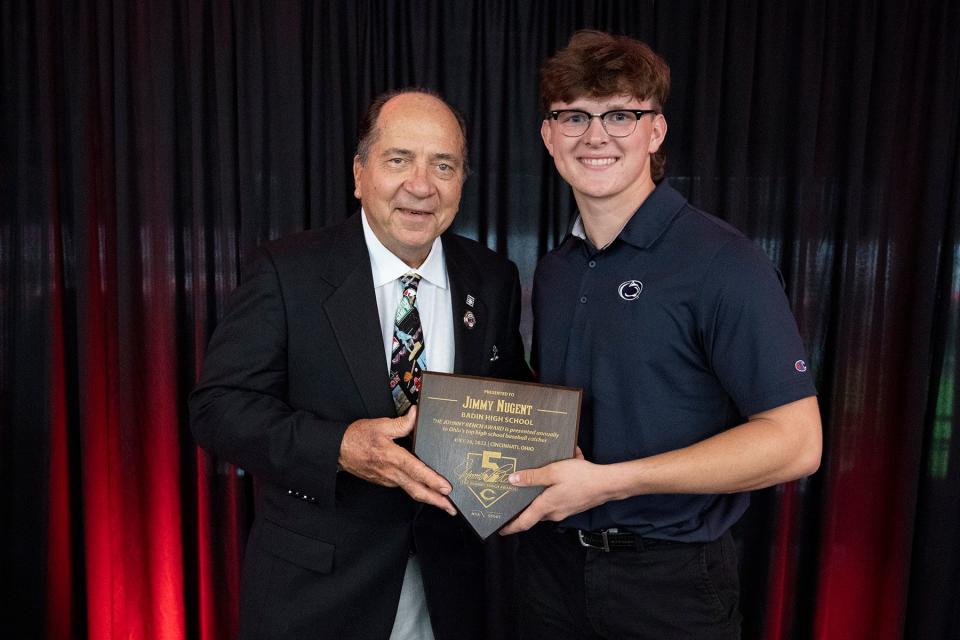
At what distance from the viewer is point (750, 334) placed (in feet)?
5.39

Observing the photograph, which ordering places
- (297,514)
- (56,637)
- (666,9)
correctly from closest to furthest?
(297,514), (666,9), (56,637)

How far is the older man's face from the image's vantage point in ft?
6.34

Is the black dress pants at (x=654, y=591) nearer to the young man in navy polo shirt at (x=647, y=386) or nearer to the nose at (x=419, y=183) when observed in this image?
the young man in navy polo shirt at (x=647, y=386)

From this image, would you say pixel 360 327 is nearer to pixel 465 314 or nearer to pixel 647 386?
pixel 465 314

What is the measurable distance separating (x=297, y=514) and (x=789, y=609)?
2.50 metres

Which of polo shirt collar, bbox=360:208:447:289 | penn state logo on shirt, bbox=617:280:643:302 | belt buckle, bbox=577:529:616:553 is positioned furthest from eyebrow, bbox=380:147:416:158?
belt buckle, bbox=577:529:616:553

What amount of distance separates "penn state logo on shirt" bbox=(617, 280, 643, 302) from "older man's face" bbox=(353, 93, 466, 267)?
54cm

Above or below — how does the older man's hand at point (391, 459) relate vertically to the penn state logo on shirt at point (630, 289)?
below

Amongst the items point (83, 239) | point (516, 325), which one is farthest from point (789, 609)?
point (83, 239)

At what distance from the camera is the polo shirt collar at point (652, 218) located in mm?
1806

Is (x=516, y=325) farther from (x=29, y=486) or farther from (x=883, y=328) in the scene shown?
(x=29, y=486)

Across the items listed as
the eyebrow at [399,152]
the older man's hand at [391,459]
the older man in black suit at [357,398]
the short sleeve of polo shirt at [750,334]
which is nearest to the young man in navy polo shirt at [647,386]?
the short sleeve of polo shirt at [750,334]

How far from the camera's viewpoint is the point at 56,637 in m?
3.24

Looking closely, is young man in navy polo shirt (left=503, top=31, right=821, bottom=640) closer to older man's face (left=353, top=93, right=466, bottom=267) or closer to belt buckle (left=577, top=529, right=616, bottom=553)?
belt buckle (left=577, top=529, right=616, bottom=553)
